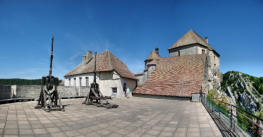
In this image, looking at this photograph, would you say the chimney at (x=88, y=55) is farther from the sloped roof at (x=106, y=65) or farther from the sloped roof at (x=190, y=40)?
the sloped roof at (x=190, y=40)

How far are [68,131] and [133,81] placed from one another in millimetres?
19002

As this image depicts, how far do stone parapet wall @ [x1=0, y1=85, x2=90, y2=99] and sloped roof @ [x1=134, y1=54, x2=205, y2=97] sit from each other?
8.54 metres

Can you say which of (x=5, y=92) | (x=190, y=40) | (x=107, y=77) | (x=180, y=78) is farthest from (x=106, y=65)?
(x=190, y=40)

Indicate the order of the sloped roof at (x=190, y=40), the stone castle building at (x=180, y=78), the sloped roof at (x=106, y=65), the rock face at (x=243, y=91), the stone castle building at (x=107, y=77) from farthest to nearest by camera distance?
the sloped roof at (x=190, y=40) < the rock face at (x=243, y=91) < the sloped roof at (x=106, y=65) < the stone castle building at (x=107, y=77) < the stone castle building at (x=180, y=78)

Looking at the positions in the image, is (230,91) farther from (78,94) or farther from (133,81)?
(78,94)

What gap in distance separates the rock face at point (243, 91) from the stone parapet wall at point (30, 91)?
1017 inches

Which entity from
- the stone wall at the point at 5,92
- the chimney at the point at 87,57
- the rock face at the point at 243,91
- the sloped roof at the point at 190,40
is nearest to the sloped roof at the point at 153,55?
the sloped roof at the point at 190,40

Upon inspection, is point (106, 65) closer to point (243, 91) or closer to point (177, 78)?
point (177, 78)

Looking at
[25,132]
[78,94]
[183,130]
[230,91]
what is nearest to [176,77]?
[78,94]

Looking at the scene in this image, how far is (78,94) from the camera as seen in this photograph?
1653cm

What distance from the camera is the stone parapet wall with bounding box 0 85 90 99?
9508 mm

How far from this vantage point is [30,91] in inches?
465

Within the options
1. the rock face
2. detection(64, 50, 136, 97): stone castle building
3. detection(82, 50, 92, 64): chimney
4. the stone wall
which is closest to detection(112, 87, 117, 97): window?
detection(64, 50, 136, 97): stone castle building

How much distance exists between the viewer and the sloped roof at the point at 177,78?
53.2 feet
